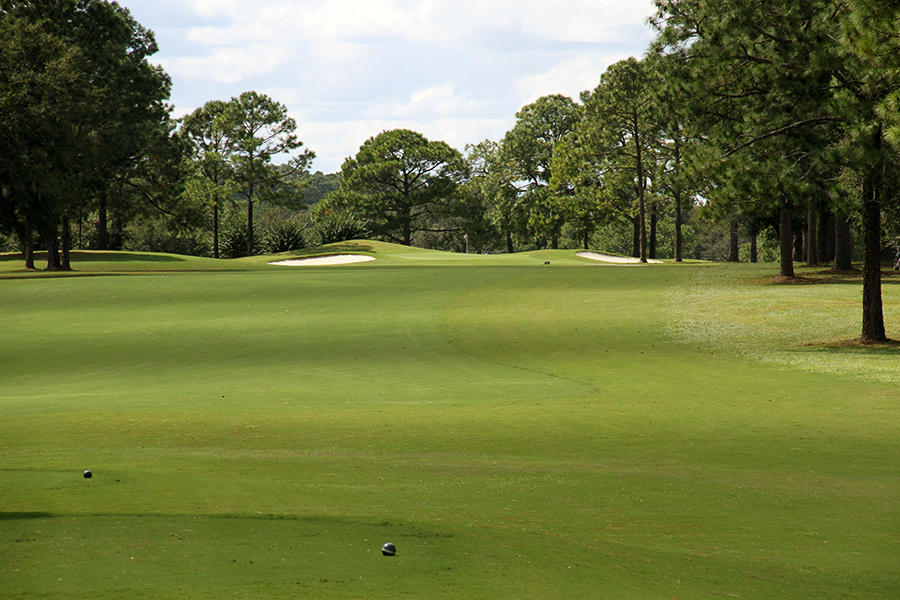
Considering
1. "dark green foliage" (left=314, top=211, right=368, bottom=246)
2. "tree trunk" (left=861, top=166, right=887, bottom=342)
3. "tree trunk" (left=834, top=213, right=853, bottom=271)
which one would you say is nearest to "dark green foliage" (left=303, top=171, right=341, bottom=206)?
"dark green foliage" (left=314, top=211, right=368, bottom=246)

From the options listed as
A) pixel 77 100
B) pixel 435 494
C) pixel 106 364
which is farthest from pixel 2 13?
pixel 435 494

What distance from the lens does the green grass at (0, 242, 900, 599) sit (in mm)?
4109

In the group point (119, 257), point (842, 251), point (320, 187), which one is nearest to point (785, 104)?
point (842, 251)

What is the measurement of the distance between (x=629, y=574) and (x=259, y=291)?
1076 inches

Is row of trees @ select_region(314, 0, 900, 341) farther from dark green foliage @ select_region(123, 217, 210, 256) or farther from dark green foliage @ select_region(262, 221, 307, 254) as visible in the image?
dark green foliage @ select_region(123, 217, 210, 256)

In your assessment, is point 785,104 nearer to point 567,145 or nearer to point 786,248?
point 786,248

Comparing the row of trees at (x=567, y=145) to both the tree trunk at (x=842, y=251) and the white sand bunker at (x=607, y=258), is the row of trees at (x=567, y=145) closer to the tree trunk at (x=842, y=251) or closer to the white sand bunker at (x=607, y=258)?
the tree trunk at (x=842, y=251)

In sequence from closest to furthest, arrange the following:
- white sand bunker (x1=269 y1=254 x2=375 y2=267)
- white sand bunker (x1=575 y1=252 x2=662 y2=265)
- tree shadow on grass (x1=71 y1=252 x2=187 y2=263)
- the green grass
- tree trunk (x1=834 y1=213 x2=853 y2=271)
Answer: the green grass → tree trunk (x1=834 y1=213 x2=853 y2=271) → tree shadow on grass (x1=71 y1=252 x2=187 y2=263) → white sand bunker (x1=269 y1=254 x2=375 y2=267) → white sand bunker (x1=575 y1=252 x2=662 y2=265)

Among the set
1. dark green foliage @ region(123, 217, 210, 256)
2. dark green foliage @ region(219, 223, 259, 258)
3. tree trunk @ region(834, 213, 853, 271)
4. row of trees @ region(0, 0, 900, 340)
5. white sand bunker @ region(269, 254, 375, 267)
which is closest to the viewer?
row of trees @ region(0, 0, 900, 340)

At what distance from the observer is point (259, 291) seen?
30141 millimetres

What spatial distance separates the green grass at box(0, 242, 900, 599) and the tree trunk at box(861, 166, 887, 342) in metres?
1.11

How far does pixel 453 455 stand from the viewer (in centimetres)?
830

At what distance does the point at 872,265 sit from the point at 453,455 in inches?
549

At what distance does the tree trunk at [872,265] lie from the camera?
17672 mm
